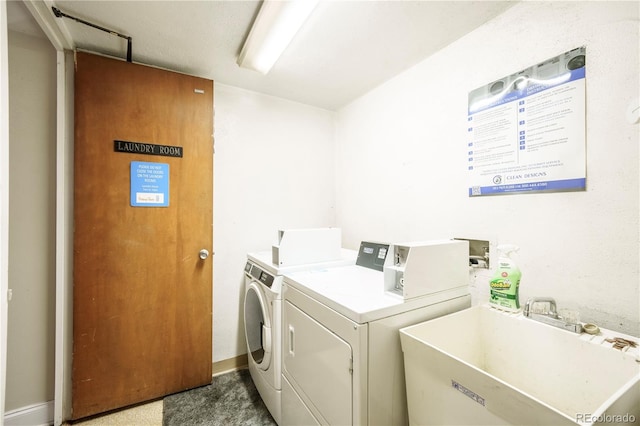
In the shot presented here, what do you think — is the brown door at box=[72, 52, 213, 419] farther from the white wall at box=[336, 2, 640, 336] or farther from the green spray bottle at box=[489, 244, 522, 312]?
the green spray bottle at box=[489, 244, 522, 312]

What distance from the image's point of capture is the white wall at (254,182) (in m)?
2.17

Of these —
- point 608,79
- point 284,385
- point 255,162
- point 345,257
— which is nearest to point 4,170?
point 255,162

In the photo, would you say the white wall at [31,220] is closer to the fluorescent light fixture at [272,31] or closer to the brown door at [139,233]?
the brown door at [139,233]

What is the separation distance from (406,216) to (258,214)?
1.28 m

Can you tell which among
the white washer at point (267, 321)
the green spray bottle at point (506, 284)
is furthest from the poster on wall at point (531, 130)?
the white washer at point (267, 321)

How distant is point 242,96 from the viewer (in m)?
2.27

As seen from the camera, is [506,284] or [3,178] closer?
[3,178]

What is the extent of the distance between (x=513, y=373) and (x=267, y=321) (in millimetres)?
1275

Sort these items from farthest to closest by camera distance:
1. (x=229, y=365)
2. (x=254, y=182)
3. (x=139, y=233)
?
(x=254, y=182) < (x=229, y=365) < (x=139, y=233)

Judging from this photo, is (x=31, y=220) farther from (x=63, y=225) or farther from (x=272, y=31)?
(x=272, y=31)

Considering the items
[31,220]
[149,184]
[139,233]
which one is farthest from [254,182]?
[31,220]

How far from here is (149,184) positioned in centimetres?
178

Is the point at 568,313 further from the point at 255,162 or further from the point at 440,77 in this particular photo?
the point at 255,162

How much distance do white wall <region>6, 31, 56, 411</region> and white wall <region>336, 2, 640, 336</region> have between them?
2323 millimetres
